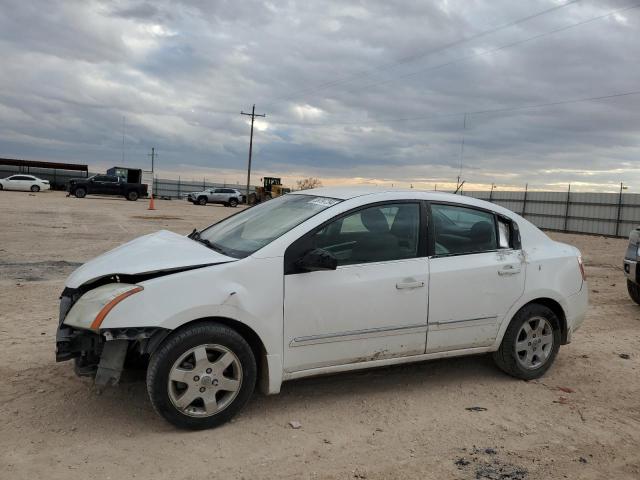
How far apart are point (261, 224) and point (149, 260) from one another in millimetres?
973

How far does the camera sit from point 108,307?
323 cm

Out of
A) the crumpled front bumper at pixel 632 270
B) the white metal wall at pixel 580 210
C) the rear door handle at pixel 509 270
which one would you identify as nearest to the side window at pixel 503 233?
the rear door handle at pixel 509 270

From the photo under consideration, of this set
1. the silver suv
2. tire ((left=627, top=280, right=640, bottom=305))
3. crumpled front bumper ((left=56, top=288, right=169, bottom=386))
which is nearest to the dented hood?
crumpled front bumper ((left=56, top=288, right=169, bottom=386))

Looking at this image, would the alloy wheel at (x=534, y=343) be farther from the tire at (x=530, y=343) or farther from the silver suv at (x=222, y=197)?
the silver suv at (x=222, y=197)

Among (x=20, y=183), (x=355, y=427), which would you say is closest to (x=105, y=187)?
(x=20, y=183)

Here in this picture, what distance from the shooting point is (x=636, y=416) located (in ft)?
13.1

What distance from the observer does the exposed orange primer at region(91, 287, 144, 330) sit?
10.5ft

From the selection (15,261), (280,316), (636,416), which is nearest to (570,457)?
(636,416)

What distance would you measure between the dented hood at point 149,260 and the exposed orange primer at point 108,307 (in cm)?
15

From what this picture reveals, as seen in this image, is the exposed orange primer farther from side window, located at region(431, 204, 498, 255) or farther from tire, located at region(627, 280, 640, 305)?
tire, located at region(627, 280, 640, 305)

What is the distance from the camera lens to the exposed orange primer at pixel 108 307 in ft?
10.5

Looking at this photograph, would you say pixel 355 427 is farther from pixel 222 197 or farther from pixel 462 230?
pixel 222 197

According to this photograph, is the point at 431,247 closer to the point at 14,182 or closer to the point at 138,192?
the point at 138,192

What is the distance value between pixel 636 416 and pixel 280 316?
2.78m
